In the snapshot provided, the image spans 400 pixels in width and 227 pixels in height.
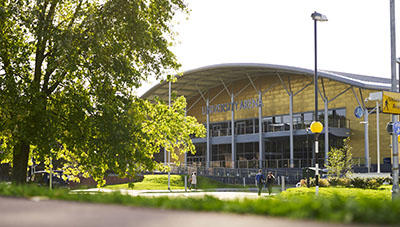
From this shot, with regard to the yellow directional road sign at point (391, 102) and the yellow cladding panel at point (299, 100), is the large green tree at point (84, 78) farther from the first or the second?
the yellow cladding panel at point (299, 100)

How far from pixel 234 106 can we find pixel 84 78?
1925 inches

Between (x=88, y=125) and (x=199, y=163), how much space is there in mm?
54619

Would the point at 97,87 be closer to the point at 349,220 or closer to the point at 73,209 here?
the point at 73,209

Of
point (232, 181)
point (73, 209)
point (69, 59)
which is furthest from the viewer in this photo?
point (232, 181)

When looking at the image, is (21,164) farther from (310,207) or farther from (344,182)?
(344,182)

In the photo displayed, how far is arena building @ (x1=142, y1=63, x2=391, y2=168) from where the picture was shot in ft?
167

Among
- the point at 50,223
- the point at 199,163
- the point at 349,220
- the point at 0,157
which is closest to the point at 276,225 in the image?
the point at 349,220

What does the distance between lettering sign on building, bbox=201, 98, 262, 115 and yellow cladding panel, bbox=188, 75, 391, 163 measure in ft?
0.89

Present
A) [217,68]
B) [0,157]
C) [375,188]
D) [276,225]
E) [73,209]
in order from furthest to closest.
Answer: [217,68] < [375,188] < [0,157] < [73,209] < [276,225]

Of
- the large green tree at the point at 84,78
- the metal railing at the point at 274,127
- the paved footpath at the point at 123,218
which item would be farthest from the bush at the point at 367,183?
the metal railing at the point at 274,127

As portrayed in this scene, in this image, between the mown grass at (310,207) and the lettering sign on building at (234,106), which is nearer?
the mown grass at (310,207)

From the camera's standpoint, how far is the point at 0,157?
1980 centimetres

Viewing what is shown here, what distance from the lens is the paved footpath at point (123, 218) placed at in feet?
20.1

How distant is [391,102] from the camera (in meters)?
17.2
